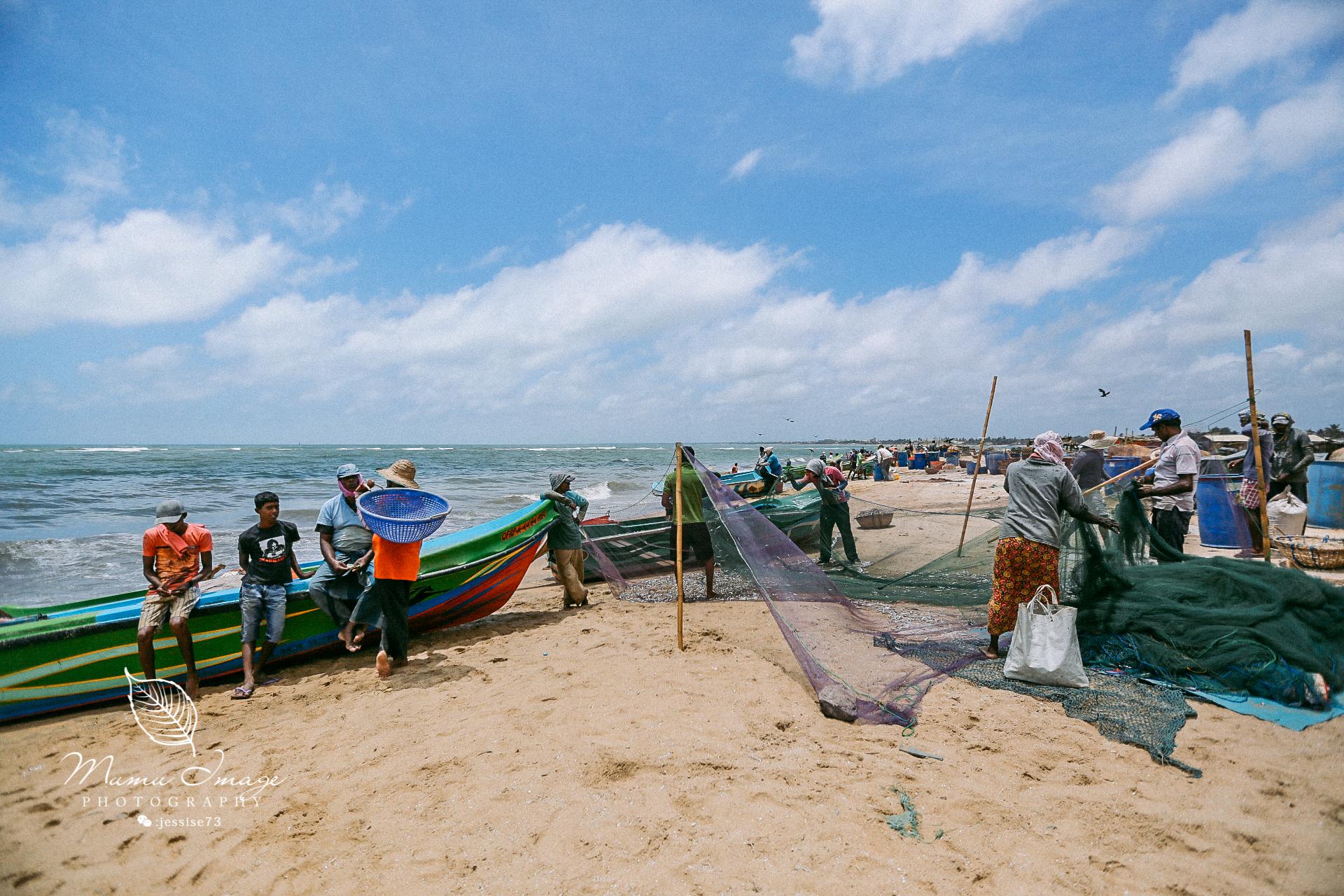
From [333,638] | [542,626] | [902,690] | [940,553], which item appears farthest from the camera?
[940,553]

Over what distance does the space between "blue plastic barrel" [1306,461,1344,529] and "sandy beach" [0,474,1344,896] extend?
28.6 feet

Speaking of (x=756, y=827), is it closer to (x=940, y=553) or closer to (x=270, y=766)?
(x=270, y=766)

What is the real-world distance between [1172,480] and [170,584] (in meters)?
8.48

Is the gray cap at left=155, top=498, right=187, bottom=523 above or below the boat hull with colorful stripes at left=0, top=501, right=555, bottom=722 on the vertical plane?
above

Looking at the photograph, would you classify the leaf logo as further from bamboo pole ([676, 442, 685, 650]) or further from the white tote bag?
the white tote bag

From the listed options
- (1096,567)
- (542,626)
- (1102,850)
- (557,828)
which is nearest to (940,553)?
(1096,567)

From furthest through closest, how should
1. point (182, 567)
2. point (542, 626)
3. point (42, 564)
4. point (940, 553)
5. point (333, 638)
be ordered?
point (42, 564), point (940, 553), point (542, 626), point (333, 638), point (182, 567)

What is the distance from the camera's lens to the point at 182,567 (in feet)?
15.6

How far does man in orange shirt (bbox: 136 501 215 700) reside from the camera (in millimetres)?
4656

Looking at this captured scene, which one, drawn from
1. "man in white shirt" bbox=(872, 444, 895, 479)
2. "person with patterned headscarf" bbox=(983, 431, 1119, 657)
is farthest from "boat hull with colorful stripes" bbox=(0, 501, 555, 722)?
"man in white shirt" bbox=(872, 444, 895, 479)

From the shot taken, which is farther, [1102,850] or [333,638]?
[333,638]

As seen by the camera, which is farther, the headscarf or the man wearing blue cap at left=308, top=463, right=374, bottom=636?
the man wearing blue cap at left=308, top=463, right=374, bottom=636

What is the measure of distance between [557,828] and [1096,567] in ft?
14.4

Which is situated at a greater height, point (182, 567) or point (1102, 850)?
point (182, 567)
